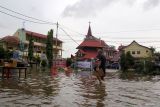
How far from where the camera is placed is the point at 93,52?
270 ft

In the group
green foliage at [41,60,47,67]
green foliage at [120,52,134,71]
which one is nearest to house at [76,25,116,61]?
green foliage at [120,52,134,71]

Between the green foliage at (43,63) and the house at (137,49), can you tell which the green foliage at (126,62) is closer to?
the green foliage at (43,63)

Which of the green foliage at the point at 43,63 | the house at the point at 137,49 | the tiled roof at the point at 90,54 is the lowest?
the green foliage at the point at 43,63

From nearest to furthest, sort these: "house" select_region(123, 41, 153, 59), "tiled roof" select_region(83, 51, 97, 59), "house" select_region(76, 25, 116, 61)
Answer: "house" select_region(76, 25, 116, 61) < "tiled roof" select_region(83, 51, 97, 59) < "house" select_region(123, 41, 153, 59)

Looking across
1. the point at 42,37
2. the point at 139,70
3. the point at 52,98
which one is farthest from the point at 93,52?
the point at 52,98

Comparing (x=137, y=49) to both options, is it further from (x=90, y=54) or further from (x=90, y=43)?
(x=90, y=54)

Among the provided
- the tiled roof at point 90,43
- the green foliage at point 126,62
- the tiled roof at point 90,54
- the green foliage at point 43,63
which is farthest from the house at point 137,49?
the green foliage at point 43,63

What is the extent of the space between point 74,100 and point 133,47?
8182 cm

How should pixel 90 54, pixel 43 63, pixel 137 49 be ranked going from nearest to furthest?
pixel 43 63, pixel 90 54, pixel 137 49

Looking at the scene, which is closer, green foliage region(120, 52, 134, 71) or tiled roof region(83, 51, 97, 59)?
green foliage region(120, 52, 134, 71)

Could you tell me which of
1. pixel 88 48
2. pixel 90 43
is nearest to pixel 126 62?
pixel 90 43

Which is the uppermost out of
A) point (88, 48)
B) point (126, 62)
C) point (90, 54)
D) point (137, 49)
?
point (137, 49)

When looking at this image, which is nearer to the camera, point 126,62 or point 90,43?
point 126,62

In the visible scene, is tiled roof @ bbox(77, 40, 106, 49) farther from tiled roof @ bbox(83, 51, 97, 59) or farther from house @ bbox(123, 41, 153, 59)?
house @ bbox(123, 41, 153, 59)
